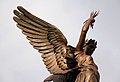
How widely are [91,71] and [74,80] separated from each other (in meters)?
0.54

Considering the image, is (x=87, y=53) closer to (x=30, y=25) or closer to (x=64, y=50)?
(x=64, y=50)

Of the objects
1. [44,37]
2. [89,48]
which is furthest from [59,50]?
[89,48]

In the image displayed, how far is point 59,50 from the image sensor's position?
59.4ft

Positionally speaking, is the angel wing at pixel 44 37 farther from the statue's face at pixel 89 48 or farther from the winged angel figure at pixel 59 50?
the statue's face at pixel 89 48

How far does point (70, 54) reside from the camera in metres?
17.3

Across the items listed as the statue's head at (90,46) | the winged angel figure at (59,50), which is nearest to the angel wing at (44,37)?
the winged angel figure at (59,50)

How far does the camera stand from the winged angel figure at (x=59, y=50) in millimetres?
17312

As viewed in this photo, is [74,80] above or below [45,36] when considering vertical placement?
below

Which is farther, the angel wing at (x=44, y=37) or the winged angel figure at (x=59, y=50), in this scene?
the angel wing at (x=44, y=37)

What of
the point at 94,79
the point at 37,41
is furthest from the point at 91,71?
the point at 37,41

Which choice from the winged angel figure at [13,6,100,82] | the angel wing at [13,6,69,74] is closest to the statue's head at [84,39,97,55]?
the winged angel figure at [13,6,100,82]

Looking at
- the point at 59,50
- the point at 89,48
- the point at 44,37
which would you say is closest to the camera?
the point at 89,48

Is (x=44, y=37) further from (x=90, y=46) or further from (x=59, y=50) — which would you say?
(x=90, y=46)

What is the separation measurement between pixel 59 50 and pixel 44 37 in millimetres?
647
